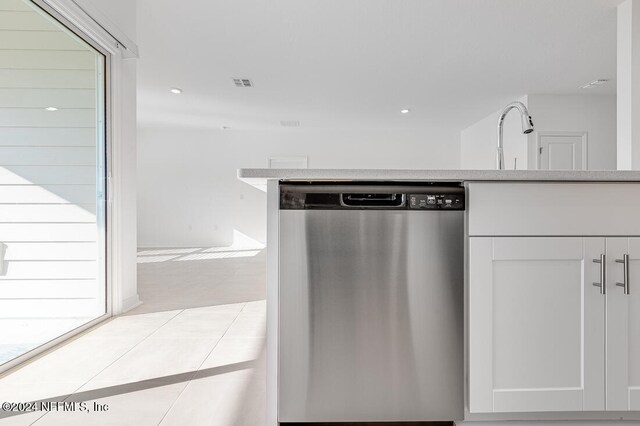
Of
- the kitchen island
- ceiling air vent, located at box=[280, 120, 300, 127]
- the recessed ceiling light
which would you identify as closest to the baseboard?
the kitchen island

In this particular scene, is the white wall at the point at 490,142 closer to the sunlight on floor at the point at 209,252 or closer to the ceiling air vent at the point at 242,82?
the ceiling air vent at the point at 242,82

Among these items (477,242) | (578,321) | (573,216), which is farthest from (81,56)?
(578,321)

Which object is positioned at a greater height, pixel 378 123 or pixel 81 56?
pixel 378 123

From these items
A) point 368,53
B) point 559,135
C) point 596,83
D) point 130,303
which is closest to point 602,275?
point 130,303

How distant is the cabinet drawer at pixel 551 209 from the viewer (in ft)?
3.41

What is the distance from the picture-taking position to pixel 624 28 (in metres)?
2.74

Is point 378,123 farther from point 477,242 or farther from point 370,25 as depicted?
point 477,242

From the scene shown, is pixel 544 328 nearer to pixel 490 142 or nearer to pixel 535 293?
pixel 535 293

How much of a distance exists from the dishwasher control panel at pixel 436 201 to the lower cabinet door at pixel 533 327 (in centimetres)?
13

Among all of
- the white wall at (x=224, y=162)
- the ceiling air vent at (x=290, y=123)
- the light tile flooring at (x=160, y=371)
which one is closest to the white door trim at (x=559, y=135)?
the white wall at (x=224, y=162)

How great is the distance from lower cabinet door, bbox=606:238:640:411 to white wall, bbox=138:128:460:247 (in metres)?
6.63

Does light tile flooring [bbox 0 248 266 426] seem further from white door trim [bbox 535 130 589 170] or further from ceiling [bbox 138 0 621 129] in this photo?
white door trim [bbox 535 130 589 170]

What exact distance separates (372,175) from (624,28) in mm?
3209

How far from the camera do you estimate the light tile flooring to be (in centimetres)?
128
